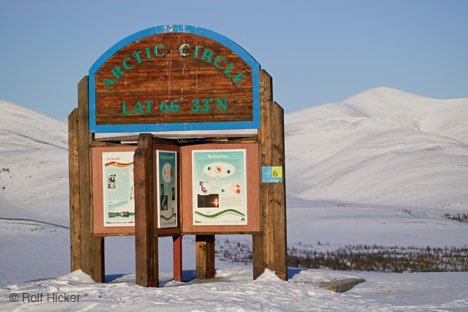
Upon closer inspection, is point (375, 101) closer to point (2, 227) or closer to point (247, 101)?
point (2, 227)

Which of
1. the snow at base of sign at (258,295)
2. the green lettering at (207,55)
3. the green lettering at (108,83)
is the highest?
the green lettering at (207,55)

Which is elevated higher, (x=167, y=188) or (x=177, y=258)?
(x=167, y=188)

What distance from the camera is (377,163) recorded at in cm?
7912

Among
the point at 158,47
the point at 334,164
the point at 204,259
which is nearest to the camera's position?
the point at 158,47

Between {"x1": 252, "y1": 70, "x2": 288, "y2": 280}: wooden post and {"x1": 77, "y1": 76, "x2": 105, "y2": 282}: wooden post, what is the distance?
9.56ft

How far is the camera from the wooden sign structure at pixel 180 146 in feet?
59.3

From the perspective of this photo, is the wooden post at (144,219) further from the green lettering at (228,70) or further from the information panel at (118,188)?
the green lettering at (228,70)

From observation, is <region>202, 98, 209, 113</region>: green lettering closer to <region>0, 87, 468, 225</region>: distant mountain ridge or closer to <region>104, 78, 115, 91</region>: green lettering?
<region>104, 78, 115, 91</region>: green lettering

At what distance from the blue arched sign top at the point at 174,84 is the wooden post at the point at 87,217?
30cm

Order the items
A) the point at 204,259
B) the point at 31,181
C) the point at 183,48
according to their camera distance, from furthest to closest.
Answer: the point at 31,181, the point at 204,259, the point at 183,48

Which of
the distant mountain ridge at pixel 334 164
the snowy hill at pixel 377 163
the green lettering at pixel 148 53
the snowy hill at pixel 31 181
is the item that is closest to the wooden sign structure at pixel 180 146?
the green lettering at pixel 148 53

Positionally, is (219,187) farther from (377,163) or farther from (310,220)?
(377,163)

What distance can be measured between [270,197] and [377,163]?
61.9m

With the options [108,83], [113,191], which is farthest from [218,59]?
[113,191]
